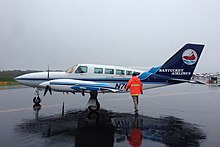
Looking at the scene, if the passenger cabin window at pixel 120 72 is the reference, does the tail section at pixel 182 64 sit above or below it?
above

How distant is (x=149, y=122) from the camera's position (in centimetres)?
888

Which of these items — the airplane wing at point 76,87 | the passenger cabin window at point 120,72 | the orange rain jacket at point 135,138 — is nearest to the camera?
the orange rain jacket at point 135,138

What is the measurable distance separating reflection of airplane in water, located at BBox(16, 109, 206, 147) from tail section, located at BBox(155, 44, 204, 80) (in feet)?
11.7

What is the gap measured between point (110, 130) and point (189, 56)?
290 inches

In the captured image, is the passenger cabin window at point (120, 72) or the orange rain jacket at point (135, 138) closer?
the orange rain jacket at point (135, 138)

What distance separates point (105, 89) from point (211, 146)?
5956mm

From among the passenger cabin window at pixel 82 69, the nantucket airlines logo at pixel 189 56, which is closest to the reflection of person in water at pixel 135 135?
the passenger cabin window at pixel 82 69

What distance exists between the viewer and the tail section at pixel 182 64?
1265 cm

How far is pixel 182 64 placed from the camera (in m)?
12.7

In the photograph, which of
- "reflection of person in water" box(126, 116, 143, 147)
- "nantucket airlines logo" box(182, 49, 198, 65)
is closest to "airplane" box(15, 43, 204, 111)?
"nantucket airlines logo" box(182, 49, 198, 65)

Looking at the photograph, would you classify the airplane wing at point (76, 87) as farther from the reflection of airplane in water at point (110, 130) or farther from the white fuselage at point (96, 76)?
the reflection of airplane in water at point (110, 130)

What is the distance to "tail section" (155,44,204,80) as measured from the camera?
41.5 ft

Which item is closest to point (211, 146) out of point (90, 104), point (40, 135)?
point (40, 135)

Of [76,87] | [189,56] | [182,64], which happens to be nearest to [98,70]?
[76,87]
